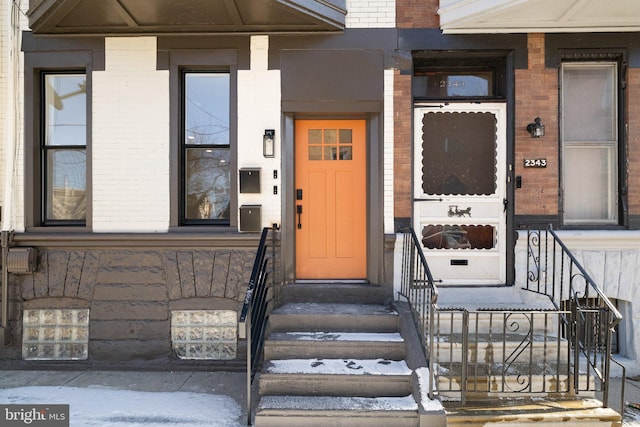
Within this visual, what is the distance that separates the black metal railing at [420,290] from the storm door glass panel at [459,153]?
0.94m

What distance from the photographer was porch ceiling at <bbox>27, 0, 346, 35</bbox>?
484 centimetres

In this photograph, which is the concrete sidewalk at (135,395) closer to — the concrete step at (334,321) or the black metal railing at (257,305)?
the black metal railing at (257,305)

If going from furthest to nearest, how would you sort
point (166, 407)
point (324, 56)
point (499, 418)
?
point (324, 56) < point (166, 407) < point (499, 418)

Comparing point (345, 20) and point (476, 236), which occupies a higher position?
point (345, 20)

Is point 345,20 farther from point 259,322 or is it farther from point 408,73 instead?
point 259,322

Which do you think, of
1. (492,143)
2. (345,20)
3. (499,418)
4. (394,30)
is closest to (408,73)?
(394,30)

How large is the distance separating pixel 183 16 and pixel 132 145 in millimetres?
1774

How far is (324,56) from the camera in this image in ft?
17.5

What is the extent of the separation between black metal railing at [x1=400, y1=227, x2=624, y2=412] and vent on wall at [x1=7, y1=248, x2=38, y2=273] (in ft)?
15.8

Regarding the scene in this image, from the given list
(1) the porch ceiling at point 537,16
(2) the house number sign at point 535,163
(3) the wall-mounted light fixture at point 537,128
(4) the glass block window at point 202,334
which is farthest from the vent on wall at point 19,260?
(3) the wall-mounted light fixture at point 537,128

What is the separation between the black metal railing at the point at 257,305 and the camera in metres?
3.89

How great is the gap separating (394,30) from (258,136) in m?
2.26

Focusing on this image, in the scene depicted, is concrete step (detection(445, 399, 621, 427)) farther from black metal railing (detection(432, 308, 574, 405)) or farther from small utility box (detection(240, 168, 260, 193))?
small utility box (detection(240, 168, 260, 193))

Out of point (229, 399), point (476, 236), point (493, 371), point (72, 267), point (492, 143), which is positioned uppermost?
point (492, 143)
